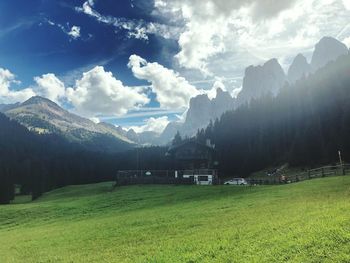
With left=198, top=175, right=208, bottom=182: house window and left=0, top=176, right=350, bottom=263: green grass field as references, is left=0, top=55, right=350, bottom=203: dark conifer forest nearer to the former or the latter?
left=198, top=175, right=208, bottom=182: house window

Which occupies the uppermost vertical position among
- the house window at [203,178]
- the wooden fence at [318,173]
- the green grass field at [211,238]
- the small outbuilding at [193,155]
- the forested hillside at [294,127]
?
the forested hillside at [294,127]

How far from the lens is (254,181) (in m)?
70.6

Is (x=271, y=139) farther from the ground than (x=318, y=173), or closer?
farther from the ground

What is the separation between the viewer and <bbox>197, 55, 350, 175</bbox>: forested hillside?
10662cm

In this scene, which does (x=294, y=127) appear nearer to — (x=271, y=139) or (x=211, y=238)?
(x=271, y=139)

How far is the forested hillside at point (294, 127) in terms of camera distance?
350 feet

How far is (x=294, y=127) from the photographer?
127 m

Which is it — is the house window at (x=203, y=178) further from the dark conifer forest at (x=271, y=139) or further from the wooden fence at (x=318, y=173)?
the dark conifer forest at (x=271, y=139)

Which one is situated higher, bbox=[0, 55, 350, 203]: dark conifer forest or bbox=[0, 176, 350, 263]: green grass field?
bbox=[0, 55, 350, 203]: dark conifer forest

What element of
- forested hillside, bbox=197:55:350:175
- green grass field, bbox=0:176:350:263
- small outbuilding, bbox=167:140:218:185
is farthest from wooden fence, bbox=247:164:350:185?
forested hillside, bbox=197:55:350:175

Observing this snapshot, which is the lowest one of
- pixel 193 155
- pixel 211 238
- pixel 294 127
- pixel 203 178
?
pixel 211 238

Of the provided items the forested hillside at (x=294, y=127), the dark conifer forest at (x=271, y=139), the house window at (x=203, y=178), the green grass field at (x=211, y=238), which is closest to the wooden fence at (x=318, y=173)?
the house window at (x=203, y=178)

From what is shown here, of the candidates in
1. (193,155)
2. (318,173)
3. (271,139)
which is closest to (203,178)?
(193,155)

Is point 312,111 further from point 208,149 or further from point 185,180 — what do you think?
point 185,180
